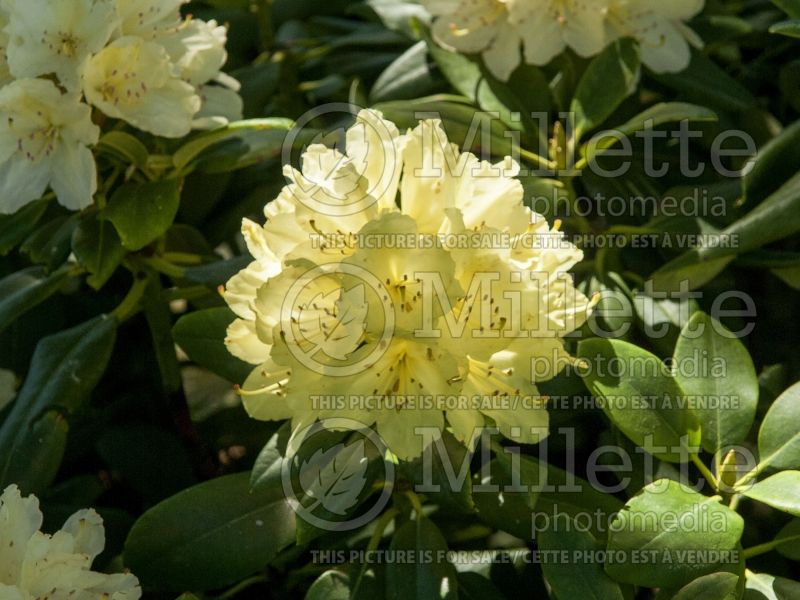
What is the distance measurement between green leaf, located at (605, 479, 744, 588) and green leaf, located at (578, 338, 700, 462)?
8cm

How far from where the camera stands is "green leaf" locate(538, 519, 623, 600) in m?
1.01

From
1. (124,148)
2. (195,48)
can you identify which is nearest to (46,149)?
(124,148)

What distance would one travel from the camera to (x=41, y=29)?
1.16 metres

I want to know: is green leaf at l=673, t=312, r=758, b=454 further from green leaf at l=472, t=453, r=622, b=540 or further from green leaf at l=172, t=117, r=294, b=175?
green leaf at l=172, t=117, r=294, b=175

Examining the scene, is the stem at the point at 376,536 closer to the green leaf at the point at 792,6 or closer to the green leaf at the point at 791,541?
the green leaf at the point at 791,541

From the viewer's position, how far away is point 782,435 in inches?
43.3

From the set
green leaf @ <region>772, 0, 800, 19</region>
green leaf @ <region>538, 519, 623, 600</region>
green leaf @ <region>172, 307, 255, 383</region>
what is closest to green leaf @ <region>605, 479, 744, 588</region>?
green leaf @ <region>538, 519, 623, 600</region>

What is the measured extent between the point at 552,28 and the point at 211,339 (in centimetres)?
57

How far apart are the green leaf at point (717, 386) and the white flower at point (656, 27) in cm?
43

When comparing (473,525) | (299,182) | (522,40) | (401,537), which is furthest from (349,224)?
(522,40)

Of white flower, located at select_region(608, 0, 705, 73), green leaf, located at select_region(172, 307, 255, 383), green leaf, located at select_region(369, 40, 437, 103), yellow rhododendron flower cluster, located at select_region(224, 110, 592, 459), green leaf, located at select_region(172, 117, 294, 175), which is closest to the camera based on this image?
yellow rhododendron flower cluster, located at select_region(224, 110, 592, 459)

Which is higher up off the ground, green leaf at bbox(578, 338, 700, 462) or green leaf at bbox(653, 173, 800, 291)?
green leaf at bbox(653, 173, 800, 291)

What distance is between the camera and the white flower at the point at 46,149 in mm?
1184

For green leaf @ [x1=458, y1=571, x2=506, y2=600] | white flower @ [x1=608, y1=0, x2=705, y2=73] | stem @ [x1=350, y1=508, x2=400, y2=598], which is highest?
white flower @ [x1=608, y1=0, x2=705, y2=73]
